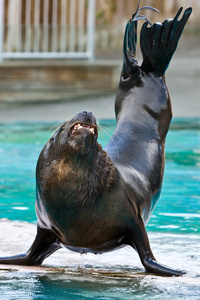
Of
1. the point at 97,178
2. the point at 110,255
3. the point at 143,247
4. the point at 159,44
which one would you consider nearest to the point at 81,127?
the point at 97,178

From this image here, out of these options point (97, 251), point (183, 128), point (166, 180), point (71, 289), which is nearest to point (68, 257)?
point (97, 251)

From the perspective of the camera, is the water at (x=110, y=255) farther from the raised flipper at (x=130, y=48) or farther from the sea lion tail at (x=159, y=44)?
the sea lion tail at (x=159, y=44)

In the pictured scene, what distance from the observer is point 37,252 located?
3.82 metres

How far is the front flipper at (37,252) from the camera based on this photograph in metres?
3.79

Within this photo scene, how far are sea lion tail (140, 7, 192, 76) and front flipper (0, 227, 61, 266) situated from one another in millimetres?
1595

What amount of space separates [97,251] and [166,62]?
66.2 inches

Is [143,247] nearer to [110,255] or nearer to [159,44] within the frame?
[110,255]

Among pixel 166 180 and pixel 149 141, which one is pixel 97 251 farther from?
pixel 166 180

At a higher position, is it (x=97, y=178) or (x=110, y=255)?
(x=97, y=178)

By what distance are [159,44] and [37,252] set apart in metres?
1.83

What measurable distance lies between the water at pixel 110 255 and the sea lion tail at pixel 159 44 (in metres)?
0.67

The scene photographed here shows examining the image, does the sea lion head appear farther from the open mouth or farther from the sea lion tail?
the sea lion tail

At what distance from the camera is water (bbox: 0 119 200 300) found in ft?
10.9

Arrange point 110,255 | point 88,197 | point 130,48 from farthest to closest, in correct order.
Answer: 1. point 130,48
2. point 110,255
3. point 88,197
